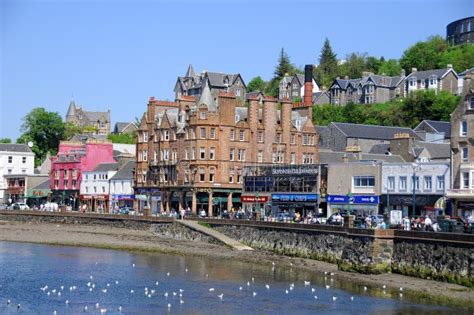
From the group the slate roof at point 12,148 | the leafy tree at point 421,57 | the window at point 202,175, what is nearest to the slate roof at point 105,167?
the slate roof at point 12,148

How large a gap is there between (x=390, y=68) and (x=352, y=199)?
3930 inches

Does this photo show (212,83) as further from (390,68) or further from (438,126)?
(438,126)

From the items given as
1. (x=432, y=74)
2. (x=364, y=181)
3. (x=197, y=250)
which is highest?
(x=432, y=74)

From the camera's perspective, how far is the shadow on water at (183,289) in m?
43.7

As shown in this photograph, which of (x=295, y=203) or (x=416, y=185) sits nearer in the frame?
(x=416, y=185)

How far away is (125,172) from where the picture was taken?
371ft

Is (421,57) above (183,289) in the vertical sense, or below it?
above

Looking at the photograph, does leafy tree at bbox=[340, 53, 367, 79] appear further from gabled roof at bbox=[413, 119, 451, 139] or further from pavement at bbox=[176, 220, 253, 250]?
pavement at bbox=[176, 220, 253, 250]

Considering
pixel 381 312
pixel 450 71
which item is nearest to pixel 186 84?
pixel 450 71

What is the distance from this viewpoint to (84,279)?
5462 cm

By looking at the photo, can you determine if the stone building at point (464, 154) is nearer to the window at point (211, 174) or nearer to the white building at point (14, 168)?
the window at point (211, 174)

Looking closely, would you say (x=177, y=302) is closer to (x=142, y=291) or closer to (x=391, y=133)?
(x=142, y=291)

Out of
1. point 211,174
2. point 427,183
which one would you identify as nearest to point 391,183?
point 427,183

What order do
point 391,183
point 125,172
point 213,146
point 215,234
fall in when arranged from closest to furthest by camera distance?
point 215,234, point 391,183, point 213,146, point 125,172
